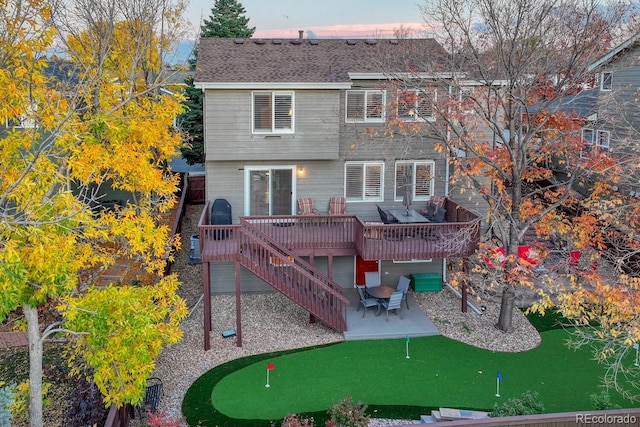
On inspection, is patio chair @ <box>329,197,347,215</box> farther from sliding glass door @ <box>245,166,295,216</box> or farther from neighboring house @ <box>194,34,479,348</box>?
sliding glass door @ <box>245,166,295,216</box>

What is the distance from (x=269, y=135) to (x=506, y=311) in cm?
954

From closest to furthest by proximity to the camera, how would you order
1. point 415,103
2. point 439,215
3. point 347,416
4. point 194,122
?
point 347,416 < point 439,215 < point 415,103 < point 194,122

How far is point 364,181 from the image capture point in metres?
19.7

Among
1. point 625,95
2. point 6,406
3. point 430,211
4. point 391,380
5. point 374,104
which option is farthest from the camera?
point 625,95

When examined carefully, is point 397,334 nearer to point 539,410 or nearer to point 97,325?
point 539,410

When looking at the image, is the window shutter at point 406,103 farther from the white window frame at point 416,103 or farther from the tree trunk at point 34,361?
Result: the tree trunk at point 34,361

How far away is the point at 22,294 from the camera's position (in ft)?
29.2

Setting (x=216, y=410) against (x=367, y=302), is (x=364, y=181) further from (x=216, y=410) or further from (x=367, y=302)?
→ (x=216, y=410)

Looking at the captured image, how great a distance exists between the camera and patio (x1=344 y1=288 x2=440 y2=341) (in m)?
16.1

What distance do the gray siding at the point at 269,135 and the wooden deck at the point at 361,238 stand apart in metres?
2.35

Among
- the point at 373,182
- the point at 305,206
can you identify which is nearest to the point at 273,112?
the point at 305,206

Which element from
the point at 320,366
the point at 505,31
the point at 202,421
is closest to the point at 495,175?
the point at 505,31

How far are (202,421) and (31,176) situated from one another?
21.1 feet

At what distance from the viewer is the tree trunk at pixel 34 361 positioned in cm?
928
